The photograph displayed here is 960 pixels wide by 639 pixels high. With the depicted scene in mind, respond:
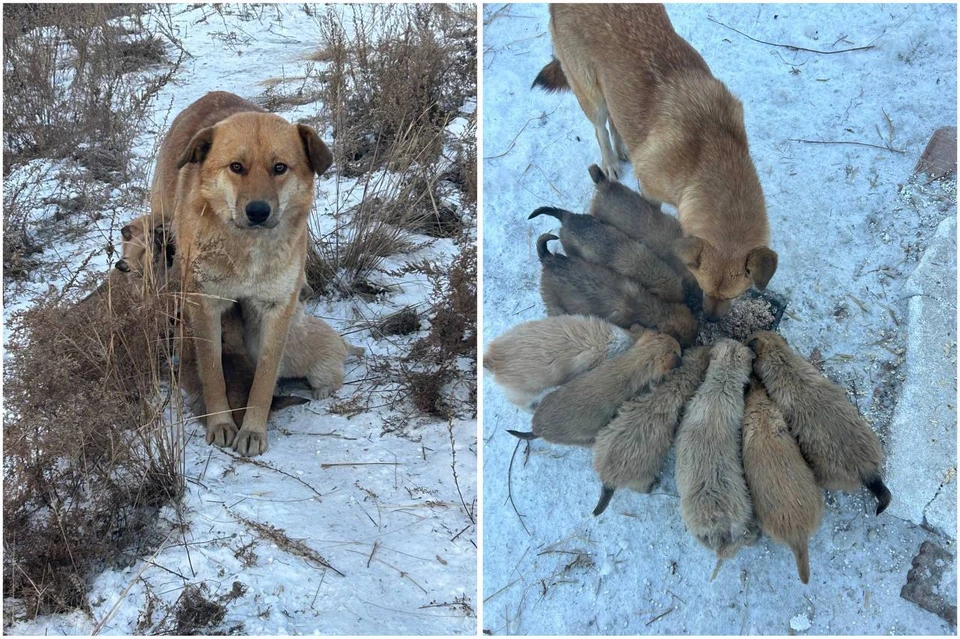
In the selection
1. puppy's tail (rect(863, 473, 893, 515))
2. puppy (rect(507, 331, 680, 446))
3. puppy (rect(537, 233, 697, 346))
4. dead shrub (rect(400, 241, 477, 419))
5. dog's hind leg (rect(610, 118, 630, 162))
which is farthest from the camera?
dog's hind leg (rect(610, 118, 630, 162))

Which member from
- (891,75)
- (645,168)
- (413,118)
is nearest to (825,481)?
(645,168)

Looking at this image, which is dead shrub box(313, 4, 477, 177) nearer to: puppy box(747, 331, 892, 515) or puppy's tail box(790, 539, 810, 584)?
puppy box(747, 331, 892, 515)

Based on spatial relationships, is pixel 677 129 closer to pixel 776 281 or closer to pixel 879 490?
pixel 776 281

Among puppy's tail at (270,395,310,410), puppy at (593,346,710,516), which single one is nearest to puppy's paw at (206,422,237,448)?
puppy's tail at (270,395,310,410)

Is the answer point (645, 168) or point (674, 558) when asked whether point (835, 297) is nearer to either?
point (645, 168)

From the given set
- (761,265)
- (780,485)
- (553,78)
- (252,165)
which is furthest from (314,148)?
(780,485)

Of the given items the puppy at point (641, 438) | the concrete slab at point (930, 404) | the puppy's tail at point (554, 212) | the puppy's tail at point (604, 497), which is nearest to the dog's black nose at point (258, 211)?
the puppy's tail at point (554, 212)

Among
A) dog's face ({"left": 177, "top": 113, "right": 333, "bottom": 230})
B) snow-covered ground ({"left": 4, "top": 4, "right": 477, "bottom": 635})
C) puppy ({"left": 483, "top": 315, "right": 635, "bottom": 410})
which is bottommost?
snow-covered ground ({"left": 4, "top": 4, "right": 477, "bottom": 635})
